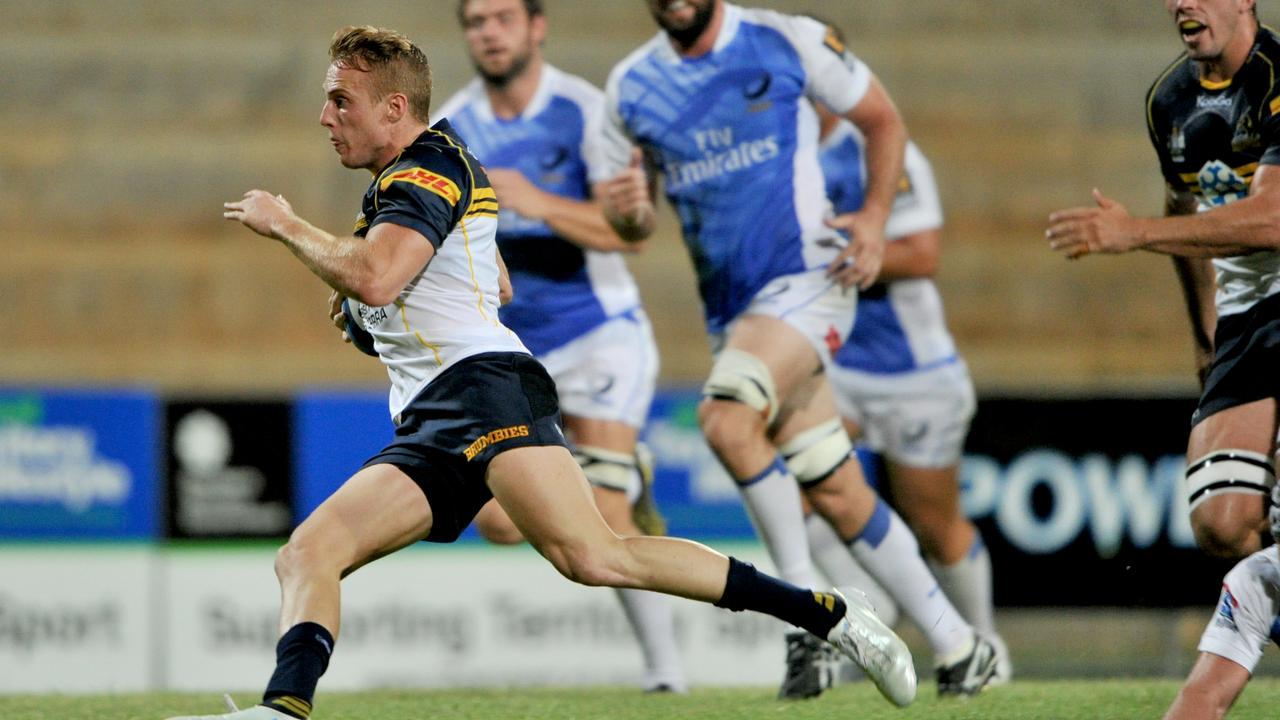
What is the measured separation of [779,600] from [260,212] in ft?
5.04

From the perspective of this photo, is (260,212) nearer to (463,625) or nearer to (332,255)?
(332,255)

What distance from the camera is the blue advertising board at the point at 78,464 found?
8.18 meters

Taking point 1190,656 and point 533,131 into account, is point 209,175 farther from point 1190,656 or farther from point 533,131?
point 1190,656

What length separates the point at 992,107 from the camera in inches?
461

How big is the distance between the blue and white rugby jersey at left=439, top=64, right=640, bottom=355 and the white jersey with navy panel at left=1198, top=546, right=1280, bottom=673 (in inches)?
119

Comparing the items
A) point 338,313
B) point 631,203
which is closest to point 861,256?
point 631,203

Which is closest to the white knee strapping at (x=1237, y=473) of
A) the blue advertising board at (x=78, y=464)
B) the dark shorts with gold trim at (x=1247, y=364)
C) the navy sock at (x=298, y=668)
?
the dark shorts with gold trim at (x=1247, y=364)

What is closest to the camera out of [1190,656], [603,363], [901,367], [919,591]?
[919,591]

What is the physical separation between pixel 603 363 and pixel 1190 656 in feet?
14.6

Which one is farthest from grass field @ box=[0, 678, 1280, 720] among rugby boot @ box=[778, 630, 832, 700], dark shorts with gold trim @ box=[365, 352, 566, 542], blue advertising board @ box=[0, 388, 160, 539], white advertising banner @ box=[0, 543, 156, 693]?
blue advertising board @ box=[0, 388, 160, 539]

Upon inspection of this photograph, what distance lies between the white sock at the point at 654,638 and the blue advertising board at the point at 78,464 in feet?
9.54

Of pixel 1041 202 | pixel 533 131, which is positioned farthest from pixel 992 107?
pixel 533 131

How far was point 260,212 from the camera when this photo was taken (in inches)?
150

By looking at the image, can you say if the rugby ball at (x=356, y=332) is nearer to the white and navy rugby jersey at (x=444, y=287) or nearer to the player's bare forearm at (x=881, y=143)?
the white and navy rugby jersey at (x=444, y=287)
